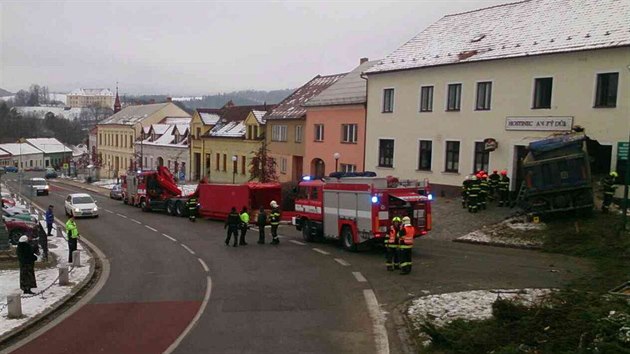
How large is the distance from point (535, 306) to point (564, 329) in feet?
4.24

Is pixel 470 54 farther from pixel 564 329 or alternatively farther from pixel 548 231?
pixel 564 329

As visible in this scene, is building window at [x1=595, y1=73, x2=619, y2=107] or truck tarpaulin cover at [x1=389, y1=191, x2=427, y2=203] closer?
truck tarpaulin cover at [x1=389, y1=191, x2=427, y2=203]

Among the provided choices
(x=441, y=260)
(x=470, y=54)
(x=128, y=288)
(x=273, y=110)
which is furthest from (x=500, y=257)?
(x=273, y=110)

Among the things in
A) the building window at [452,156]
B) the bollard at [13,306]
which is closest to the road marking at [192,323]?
the bollard at [13,306]

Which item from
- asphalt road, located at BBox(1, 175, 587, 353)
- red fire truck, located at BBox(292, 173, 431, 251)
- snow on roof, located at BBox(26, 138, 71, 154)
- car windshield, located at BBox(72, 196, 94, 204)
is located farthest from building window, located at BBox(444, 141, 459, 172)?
snow on roof, located at BBox(26, 138, 71, 154)

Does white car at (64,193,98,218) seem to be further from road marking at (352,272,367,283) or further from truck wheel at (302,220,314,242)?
road marking at (352,272,367,283)

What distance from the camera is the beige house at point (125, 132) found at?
3179 inches

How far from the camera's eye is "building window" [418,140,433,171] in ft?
113

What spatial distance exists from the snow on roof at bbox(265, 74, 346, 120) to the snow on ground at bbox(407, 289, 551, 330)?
35.5 metres

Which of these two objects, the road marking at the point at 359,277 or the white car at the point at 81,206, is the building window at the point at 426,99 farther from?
the white car at the point at 81,206

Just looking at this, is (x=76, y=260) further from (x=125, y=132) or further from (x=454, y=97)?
(x=125, y=132)

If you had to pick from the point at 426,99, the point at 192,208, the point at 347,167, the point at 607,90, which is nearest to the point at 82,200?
the point at 192,208

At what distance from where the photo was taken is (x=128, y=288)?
53.2ft

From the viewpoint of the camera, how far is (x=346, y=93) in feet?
140
